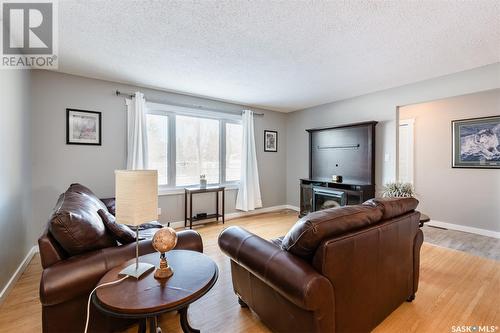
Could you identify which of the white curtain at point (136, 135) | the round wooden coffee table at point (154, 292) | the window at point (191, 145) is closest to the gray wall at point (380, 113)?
the window at point (191, 145)

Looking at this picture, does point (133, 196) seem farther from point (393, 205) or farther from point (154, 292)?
point (393, 205)

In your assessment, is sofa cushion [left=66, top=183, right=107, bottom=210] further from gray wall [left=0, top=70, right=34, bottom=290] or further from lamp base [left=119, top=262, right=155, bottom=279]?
lamp base [left=119, top=262, right=155, bottom=279]

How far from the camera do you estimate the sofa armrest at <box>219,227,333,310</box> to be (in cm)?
111

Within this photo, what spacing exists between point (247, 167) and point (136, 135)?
218cm

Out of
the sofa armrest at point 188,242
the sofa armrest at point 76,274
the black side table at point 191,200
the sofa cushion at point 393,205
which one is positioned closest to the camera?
the sofa armrest at point 76,274

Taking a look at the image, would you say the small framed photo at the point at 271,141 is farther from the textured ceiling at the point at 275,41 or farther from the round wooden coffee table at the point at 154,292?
the round wooden coffee table at the point at 154,292

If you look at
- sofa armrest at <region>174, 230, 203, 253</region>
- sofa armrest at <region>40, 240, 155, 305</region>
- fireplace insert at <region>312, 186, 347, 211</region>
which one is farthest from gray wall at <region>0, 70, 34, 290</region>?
fireplace insert at <region>312, 186, 347, 211</region>

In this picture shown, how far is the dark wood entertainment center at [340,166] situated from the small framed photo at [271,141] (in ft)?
2.80

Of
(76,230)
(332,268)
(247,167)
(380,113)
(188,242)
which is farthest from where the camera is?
(247,167)

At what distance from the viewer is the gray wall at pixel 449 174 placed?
355cm

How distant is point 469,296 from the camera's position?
1988 mm

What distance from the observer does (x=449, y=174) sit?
3.97 metres

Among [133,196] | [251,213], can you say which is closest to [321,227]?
[133,196]

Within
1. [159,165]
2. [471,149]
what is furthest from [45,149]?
[471,149]
